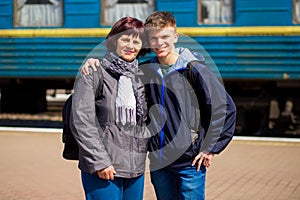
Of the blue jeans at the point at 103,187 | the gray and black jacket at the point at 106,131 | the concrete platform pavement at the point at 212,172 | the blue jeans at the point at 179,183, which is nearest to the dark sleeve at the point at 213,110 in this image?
the blue jeans at the point at 179,183

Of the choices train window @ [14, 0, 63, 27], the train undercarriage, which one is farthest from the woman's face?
train window @ [14, 0, 63, 27]

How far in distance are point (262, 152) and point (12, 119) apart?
5.16 m

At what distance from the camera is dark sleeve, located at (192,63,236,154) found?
338 cm

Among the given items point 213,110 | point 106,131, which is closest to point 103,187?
point 106,131

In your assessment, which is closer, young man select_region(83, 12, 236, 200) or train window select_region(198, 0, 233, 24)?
young man select_region(83, 12, 236, 200)

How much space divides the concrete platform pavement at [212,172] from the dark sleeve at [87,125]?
2965 millimetres

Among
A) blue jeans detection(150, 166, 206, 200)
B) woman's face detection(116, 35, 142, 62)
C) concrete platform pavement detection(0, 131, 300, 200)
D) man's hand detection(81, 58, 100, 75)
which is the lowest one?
concrete platform pavement detection(0, 131, 300, 200)

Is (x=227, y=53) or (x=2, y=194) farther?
(x=227, y=53)

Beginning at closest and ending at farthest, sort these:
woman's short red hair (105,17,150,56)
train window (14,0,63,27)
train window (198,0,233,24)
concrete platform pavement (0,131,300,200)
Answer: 1. woman's short red hair (105,17,150,56)
2. concrete platform pavement (0,131,300,200)
3. train window (198,0,233,24)
4. train window (14,0,63,27)

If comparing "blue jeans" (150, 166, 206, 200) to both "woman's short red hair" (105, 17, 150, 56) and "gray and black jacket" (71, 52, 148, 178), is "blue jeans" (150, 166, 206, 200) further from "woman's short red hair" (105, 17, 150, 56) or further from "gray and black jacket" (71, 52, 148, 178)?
"woman's short red hair" (105, 17, 150, 56)

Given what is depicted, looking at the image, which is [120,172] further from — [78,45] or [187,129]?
[78,45]

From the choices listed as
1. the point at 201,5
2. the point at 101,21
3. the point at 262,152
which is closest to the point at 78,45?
the point at 101,21

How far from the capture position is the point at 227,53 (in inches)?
399

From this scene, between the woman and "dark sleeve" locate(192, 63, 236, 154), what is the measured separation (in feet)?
1.03
